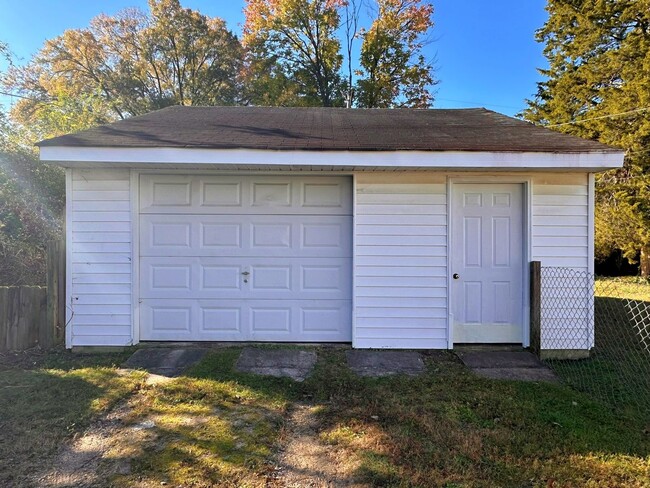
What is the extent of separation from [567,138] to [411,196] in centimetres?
228

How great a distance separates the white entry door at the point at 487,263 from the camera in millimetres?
5383

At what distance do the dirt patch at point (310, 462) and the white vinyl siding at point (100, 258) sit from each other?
10.7 feet

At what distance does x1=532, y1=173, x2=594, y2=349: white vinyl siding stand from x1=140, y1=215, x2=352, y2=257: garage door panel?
2.62 m

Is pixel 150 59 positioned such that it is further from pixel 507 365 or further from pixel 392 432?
pixel 392 432

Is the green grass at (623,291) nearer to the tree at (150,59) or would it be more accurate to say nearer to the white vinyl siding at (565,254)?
the white vinyl siding at (565,254)

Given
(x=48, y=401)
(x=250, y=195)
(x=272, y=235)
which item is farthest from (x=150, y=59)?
(x=48, y=401)

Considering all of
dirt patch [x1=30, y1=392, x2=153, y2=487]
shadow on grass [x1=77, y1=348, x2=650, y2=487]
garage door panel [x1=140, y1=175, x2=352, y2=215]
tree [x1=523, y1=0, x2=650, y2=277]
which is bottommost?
dirt patch [x1=30, y1=392, x2=153, y2=487]

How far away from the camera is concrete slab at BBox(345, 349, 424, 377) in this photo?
14.9 feet

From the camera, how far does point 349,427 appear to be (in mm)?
3234

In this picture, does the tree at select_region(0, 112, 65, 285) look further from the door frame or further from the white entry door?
the white entry door

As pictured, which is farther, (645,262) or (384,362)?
(645,262)

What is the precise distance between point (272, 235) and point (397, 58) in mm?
16190

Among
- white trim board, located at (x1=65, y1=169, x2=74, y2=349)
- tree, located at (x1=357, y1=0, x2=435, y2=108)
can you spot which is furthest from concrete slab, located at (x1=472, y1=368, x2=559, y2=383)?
tree, located at (x1=357, y1=0, x2=435, y2=108)

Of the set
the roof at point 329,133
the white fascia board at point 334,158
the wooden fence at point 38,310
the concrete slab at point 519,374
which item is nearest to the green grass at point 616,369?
the concrete slab at point 519,374
